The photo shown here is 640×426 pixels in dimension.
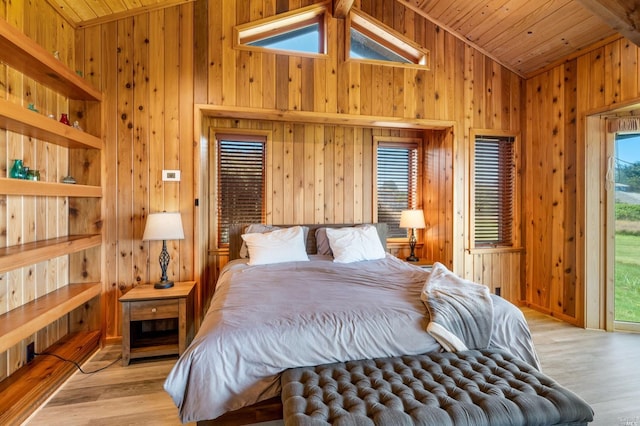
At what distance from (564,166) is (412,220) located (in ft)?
5.81

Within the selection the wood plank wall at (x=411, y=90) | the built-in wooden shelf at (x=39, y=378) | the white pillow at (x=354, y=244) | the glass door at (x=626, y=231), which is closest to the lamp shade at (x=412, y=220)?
the wood plank wall at (x=411, y=90)

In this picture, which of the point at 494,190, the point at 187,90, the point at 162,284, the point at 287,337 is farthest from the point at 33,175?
the point at 494,190

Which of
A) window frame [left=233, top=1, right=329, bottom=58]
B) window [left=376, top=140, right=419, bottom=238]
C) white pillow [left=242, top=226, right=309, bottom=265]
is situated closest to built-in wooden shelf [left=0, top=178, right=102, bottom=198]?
white pillow [left=242, top=226, right=309, bottom=265]

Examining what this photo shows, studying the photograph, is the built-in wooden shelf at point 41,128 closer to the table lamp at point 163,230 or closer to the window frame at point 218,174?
the table lamp at point 163,230

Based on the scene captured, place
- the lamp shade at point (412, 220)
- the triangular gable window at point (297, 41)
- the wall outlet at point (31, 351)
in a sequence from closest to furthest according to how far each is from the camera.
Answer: the wall outlet at point (31, 351)
the triangular gable window at point (297, 41)
the lamp shade at point (412, 220)

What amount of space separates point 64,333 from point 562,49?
5.69 metres

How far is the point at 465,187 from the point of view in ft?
12.3

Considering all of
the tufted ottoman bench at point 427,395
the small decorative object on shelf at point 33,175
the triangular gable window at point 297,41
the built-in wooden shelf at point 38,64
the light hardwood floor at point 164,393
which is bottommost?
the light hardwood floor at point 164,393

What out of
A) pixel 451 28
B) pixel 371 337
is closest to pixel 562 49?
pixel 451 28

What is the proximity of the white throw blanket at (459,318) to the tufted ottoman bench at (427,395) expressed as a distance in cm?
13

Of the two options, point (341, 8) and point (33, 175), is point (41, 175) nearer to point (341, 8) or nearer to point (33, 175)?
point (33, 175)

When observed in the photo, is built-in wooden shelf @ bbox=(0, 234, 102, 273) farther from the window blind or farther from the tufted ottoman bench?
the tufted ottoman bench

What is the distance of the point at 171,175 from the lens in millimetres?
3041

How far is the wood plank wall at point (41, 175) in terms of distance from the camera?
6.87 feet
